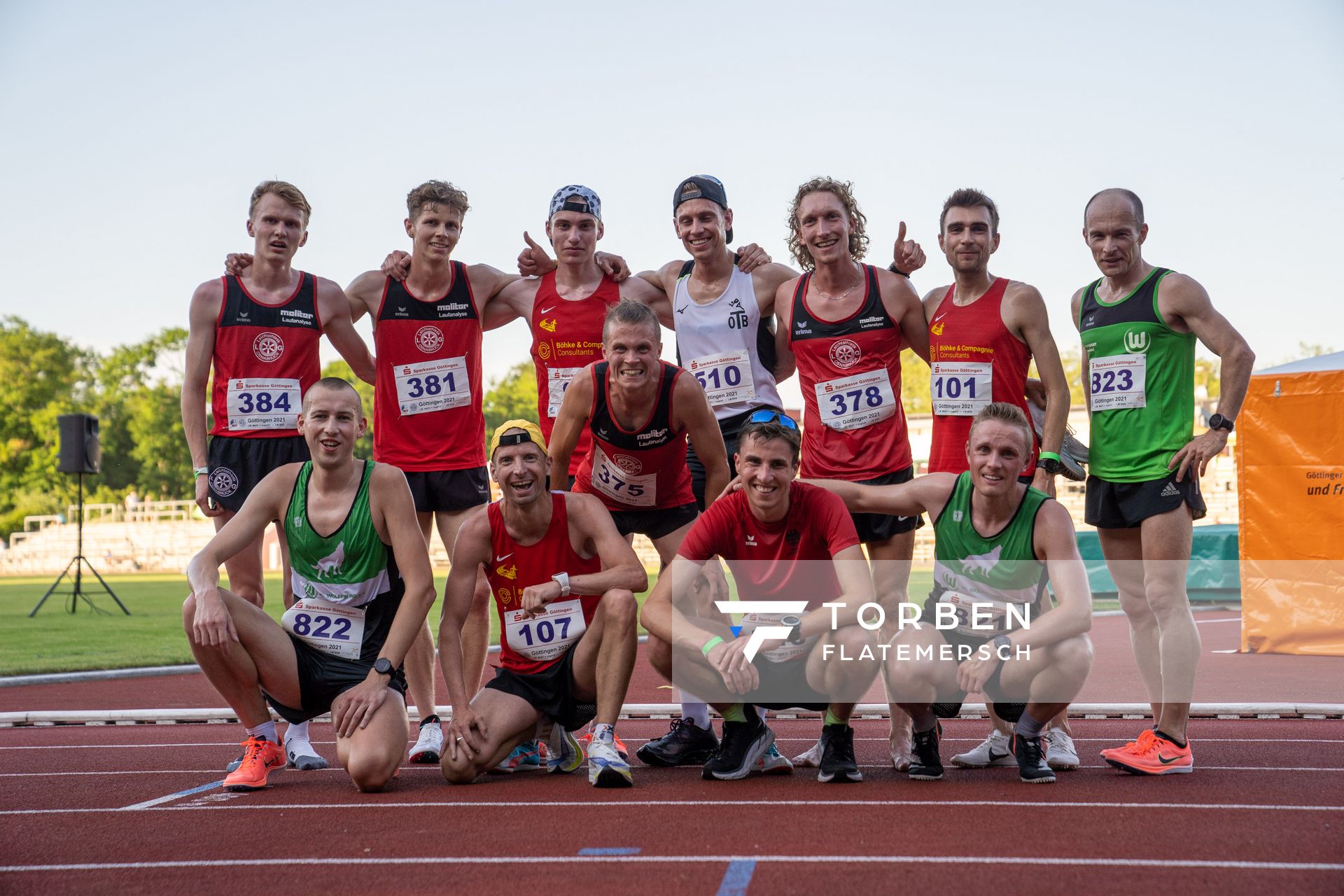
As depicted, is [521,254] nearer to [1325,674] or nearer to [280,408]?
[280,408]

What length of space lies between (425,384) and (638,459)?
1229 millimetres

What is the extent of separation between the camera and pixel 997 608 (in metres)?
4.36

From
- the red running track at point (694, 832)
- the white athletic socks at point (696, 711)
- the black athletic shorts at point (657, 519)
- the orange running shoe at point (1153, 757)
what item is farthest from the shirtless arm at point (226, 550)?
the orange running shoe at point (1153, 757)

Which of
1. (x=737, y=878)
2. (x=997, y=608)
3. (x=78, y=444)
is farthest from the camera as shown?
(x=78, y=444)

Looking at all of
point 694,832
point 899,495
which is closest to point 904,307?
point 899,495

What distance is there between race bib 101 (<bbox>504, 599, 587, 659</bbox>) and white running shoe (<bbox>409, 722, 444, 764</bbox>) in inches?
25.1

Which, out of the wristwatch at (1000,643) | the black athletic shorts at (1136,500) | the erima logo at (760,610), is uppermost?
the black athletic shorts at (1136,500)

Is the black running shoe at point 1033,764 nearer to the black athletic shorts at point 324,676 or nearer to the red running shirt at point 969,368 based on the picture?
the red running shirt at point 969,368

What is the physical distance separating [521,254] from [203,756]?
8.95 ft

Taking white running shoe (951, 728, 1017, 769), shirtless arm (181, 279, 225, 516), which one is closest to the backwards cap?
shirtless arm (181, 279, 225, 516)

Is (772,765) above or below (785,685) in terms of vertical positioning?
below

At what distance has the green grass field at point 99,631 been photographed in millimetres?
10375

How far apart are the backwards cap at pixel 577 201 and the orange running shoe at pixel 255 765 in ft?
8.62

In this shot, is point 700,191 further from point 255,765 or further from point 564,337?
point 255,765
